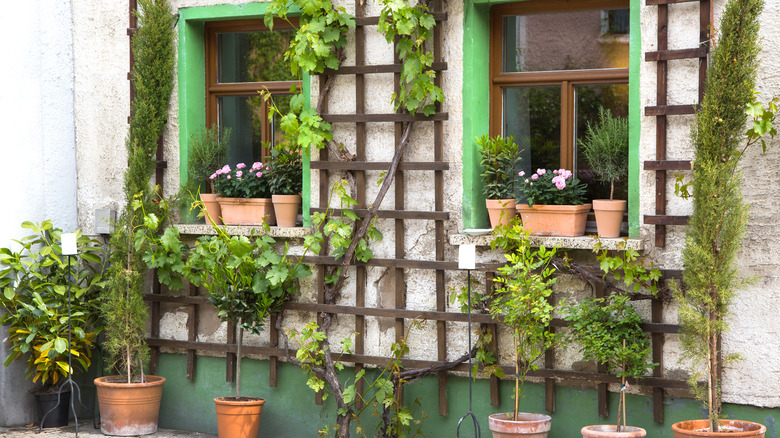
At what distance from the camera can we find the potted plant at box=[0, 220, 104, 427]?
20.5ft

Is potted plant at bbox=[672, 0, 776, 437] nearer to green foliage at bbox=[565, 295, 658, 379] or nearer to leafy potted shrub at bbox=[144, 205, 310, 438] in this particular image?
green foliage at bbox=[565, 295, 658, 379]

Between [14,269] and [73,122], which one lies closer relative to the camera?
[14,269]

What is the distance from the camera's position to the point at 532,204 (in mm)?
5406

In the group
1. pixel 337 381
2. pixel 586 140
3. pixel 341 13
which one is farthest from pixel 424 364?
pixel 341 13

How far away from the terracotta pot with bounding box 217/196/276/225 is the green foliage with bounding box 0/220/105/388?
994 mm

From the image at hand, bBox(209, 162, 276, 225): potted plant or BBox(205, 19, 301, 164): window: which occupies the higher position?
BBox(205, 19, 301, 164): window

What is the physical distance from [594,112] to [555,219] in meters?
0.71

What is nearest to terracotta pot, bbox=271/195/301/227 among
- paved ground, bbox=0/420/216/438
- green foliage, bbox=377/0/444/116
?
green foliage, bbox=377/0/444/116

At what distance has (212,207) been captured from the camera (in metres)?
6.45

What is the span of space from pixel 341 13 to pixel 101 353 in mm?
3057

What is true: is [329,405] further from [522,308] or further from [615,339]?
[615,339]

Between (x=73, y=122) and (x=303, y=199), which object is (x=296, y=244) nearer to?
(x=303, y=199)

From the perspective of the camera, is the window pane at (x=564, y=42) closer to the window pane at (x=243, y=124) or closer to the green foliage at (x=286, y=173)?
the green foliage at (x=286, y=173)

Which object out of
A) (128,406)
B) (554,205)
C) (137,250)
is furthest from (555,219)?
(128,406)
